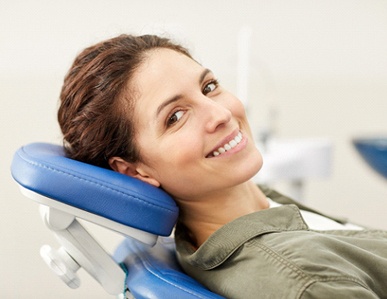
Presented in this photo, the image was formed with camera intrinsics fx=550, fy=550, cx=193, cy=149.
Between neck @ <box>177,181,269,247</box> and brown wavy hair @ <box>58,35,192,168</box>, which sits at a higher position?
brown wavy hair @ <box>58,35,192,168</box>

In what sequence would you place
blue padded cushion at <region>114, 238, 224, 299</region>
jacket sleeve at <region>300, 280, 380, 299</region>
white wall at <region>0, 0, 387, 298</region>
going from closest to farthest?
jacket sleeve at <region>300, 280, 380, 299</region>, blue padded cushion at <region>114, 238, 224, 299</region>, white wall at <region>0, 0, 387, 298</region>

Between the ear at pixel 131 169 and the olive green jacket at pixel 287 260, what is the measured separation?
16 cm

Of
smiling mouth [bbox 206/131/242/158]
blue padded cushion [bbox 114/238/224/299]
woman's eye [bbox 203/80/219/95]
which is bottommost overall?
blue padded cushion [bbox 114/238/224/299]

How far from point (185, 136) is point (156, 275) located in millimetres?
269

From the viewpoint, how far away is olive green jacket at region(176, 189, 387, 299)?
0.86 metres

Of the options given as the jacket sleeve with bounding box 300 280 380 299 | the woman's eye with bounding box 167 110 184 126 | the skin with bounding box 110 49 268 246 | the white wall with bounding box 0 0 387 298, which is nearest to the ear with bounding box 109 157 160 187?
the skin with bounding box 110 49 268 246

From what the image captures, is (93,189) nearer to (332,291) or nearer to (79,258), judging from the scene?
(79,258)

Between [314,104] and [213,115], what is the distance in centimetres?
232

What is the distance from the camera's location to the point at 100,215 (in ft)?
3.26

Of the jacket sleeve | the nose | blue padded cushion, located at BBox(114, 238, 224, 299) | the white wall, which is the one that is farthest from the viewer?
the white wall

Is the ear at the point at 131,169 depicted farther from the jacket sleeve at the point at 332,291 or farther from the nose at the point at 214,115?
the jacket sleeve at the point at 332,291

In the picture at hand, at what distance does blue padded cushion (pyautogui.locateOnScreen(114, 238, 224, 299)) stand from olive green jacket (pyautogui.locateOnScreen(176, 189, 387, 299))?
44mm

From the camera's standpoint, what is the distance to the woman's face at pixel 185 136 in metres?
1.07

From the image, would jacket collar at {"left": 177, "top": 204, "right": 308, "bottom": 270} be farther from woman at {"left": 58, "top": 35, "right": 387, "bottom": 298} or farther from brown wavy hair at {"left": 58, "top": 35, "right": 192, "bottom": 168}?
brown wavy hair at {"left": 58, "top": 35, "right": 192, "bottom": 168}
